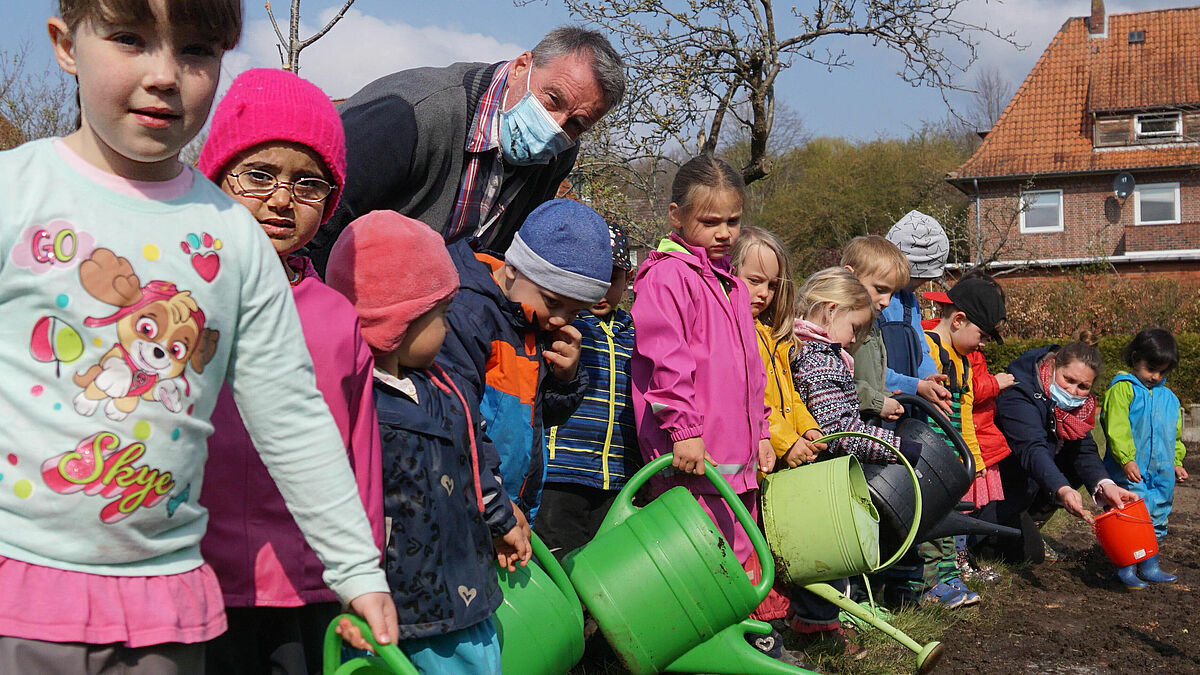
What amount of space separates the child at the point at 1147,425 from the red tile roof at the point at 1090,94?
21.8 meters

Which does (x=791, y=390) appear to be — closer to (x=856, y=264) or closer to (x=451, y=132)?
(x=856, y=264)

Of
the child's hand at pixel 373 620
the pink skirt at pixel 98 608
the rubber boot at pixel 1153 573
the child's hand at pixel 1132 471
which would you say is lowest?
the rubber boot at pixel 1153 573

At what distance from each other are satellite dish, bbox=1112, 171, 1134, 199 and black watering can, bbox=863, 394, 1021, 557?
25319 mm

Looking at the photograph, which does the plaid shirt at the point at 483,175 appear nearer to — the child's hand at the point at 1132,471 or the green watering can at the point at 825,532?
the green watering can at the point at 825,532

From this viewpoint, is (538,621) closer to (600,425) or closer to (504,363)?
(504,363)

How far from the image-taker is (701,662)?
2.53 meters

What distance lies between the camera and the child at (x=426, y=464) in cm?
184

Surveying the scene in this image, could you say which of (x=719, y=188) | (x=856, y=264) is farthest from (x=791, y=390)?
(x=856, y=264)

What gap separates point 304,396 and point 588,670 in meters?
2.02

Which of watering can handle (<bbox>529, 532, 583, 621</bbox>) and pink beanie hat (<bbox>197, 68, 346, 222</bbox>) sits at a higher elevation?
pink beanie hat (<bbox>197, 68, 346, 222</bbox>)

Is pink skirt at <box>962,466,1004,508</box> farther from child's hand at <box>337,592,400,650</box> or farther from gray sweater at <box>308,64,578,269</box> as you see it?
child's hand at <box>337,592,400,650</box>

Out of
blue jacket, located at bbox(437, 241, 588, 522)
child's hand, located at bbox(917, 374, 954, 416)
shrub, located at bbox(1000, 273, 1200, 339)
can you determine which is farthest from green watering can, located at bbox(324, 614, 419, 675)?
shrub, located at bbox(1000, 273, 1200, 339)

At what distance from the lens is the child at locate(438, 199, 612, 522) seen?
237 cm

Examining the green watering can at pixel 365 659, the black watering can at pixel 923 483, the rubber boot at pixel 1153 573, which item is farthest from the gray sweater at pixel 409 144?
the rubber boot at pixel 1153 573
